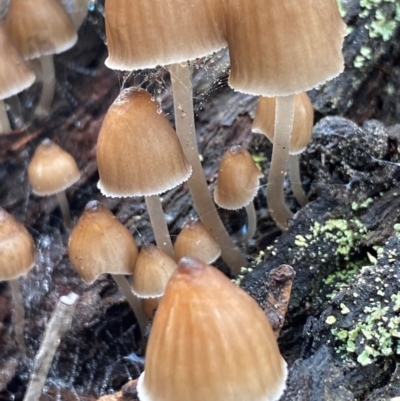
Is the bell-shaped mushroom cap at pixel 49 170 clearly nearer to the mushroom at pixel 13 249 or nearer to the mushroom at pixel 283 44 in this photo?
the mushroom at pixel 13 249

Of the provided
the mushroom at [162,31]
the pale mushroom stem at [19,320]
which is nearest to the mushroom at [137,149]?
the mushroom at [162,31]

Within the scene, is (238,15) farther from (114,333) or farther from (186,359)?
(114,333)

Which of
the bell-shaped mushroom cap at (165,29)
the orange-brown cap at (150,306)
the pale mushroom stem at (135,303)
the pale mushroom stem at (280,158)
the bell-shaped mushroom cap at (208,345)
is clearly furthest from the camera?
the pale mushroom stem at (135,303)

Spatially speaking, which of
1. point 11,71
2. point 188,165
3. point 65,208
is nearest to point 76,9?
point 11,71

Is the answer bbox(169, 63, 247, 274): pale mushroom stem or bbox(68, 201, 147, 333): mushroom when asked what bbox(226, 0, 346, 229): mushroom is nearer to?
bbox(169, 63, 247, 274): pale mushroom stem

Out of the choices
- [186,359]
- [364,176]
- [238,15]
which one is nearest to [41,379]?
[186,359]

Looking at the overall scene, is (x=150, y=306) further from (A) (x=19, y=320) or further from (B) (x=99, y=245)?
(A) (x=19, y=320)
